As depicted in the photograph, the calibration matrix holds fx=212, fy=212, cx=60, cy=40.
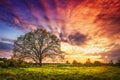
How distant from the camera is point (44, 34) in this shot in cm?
6112

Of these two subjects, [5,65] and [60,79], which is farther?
[5,65]

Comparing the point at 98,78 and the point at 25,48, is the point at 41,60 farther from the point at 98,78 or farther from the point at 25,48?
the point at 98,78

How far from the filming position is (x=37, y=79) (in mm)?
27484

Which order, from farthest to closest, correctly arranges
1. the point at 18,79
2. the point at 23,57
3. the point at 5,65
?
the point at 23,57 < the point at 5,65 < the point at 18,79

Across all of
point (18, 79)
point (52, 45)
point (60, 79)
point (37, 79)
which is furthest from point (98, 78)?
point (52, 45)

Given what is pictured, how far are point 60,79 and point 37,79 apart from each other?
3.00 meters

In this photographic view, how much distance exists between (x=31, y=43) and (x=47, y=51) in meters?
5.20

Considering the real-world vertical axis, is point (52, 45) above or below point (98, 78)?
above

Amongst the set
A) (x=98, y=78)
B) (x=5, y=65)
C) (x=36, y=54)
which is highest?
(x=36, y=54)

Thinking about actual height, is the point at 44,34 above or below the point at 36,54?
above

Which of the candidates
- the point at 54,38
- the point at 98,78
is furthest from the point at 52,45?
the point at 98,78

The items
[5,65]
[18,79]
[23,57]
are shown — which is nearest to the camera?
[18,79]

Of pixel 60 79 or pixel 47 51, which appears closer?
pixel 60 79

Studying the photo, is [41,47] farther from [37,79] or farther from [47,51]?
[37,79]
